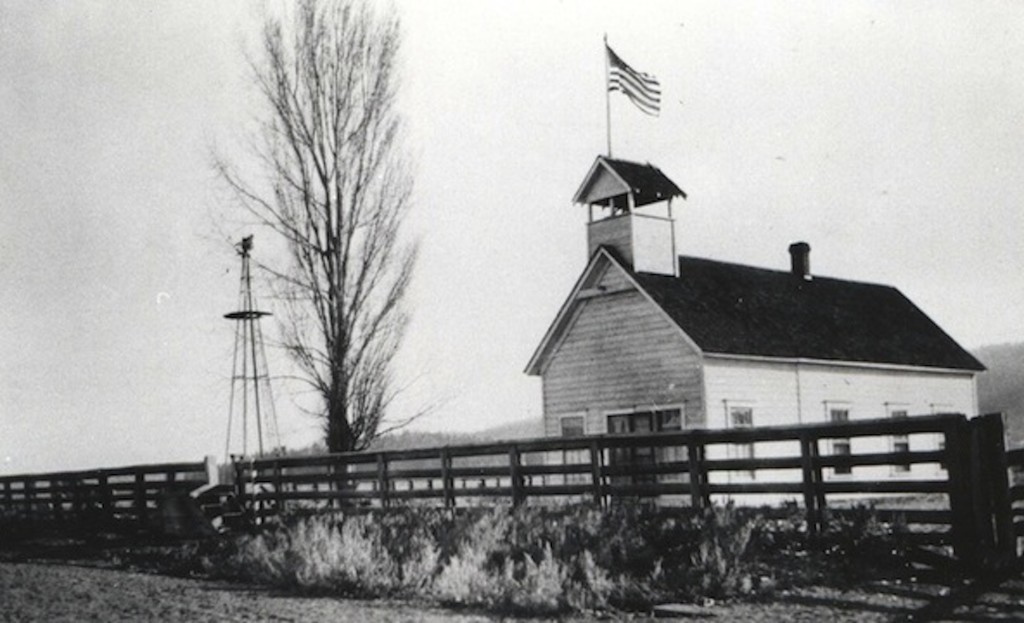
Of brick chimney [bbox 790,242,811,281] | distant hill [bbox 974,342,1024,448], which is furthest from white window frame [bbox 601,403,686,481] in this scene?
distant hill [bbox 974,342,1024,448]

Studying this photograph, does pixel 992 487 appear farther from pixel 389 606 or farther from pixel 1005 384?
pixel 1005 384

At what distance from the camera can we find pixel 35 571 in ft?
46.9

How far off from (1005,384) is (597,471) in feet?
283

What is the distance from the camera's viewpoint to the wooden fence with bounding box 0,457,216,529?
1888 cm

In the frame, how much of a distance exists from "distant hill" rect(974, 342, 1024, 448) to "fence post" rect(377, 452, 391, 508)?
182 feet

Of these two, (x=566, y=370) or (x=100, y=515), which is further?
(x=566, y=370)

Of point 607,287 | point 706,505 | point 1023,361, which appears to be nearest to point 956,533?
point 706,505

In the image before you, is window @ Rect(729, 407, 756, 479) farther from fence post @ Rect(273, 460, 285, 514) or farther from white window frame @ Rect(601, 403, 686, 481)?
fence post @ Rect(273, 460, 285, 514)

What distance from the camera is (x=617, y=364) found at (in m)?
23.3

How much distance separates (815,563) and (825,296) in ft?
66.6

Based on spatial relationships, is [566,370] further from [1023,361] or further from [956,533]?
A: [1023,361]

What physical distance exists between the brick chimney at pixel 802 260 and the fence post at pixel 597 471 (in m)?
18.1

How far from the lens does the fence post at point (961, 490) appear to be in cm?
988

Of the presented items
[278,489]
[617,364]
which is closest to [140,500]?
[278,489]
